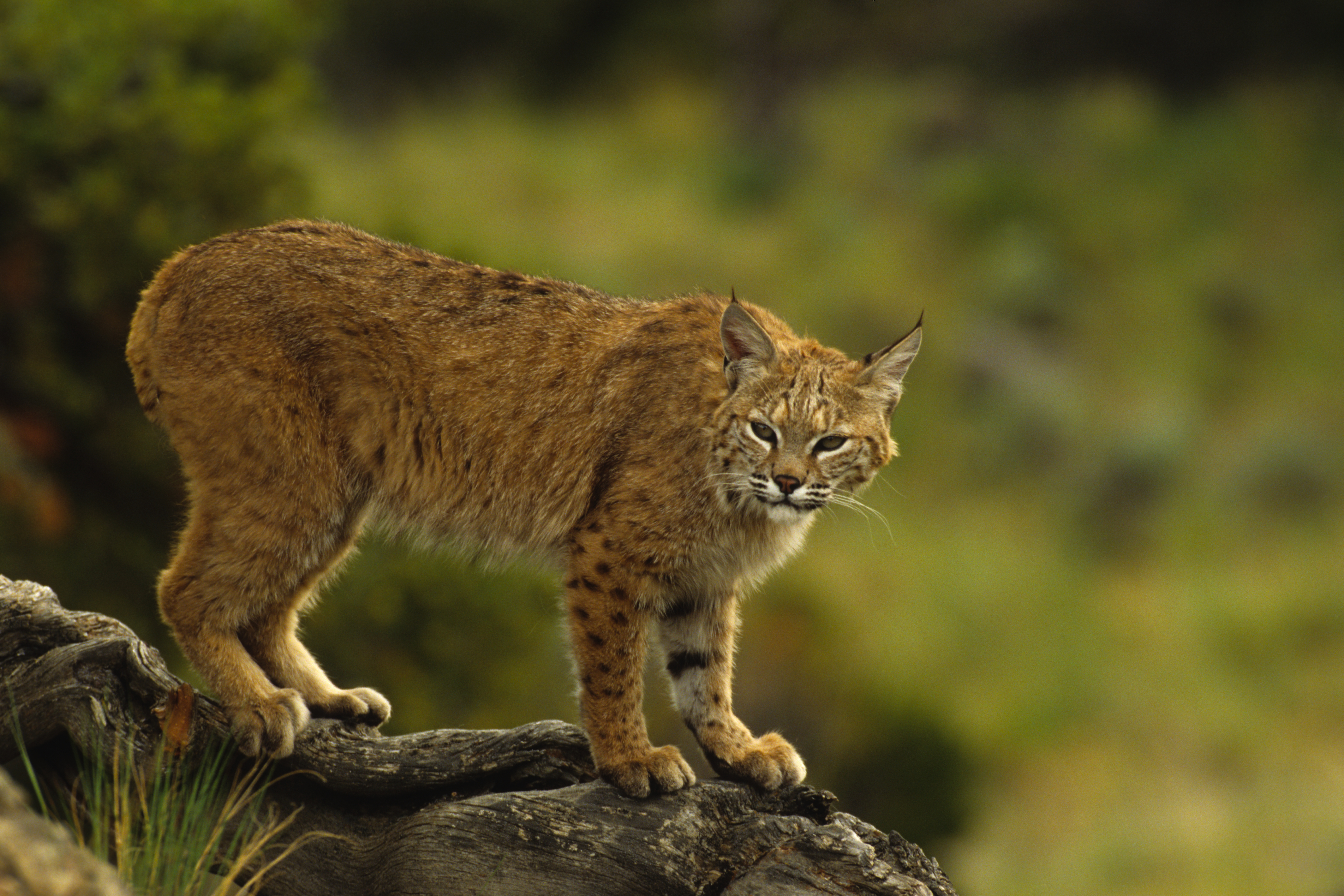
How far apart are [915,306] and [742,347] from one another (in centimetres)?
2500

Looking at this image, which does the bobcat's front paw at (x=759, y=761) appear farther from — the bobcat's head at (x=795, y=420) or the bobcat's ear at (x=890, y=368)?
the bobcat's ear at (x=890, y=368)

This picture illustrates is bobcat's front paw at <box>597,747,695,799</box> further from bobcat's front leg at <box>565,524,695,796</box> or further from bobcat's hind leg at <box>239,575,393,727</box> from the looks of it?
bobcat's hind leg at <box>239,575,393,727</box>

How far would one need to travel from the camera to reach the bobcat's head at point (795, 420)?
7.04 metres

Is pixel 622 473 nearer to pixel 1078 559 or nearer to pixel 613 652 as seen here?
pixel 613 652

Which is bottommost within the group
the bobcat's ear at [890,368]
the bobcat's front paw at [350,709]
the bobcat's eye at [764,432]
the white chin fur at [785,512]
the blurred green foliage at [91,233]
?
the bobcat's front paw at [350,709]

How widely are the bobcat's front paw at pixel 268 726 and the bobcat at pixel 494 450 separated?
11 millimetres

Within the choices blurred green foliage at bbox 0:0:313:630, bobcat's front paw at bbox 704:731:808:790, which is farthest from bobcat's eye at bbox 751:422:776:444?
blurred green foliage at bbox 0:0:313:630

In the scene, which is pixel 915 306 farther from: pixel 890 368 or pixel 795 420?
pixel 795 420

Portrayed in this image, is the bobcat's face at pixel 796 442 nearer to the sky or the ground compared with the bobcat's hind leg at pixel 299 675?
nearer to the sky

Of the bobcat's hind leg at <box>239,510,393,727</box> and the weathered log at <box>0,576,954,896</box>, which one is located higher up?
the bobcat's hind leg at <box>239,510,393,727</box>

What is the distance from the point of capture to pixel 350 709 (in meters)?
7.53

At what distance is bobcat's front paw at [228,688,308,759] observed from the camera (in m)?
6.94

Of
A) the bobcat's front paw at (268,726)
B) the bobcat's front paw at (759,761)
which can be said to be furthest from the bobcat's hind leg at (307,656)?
the bobcat's front paw at (759,761)

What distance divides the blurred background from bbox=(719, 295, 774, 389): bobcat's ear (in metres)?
7.43
